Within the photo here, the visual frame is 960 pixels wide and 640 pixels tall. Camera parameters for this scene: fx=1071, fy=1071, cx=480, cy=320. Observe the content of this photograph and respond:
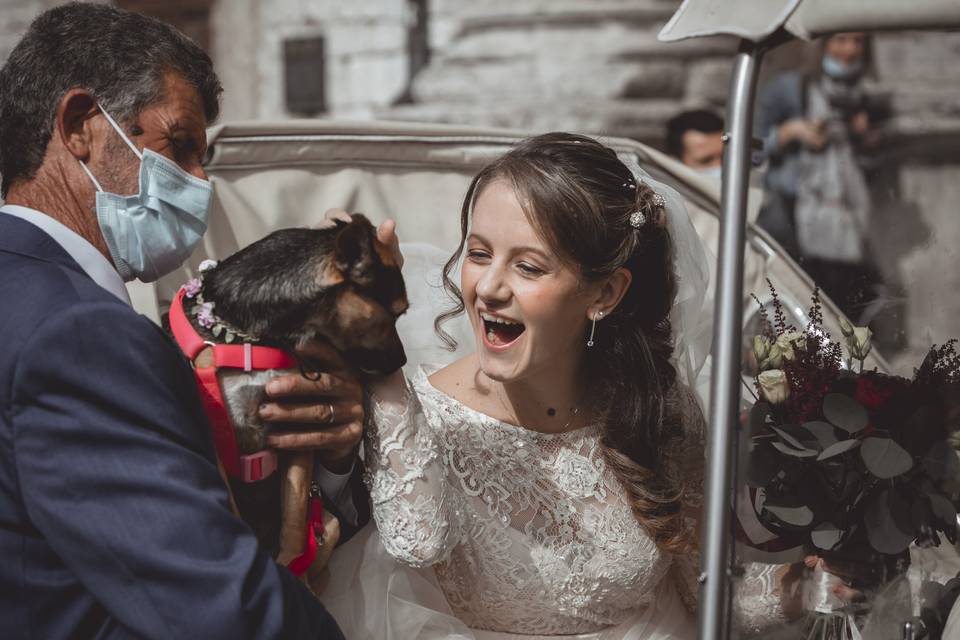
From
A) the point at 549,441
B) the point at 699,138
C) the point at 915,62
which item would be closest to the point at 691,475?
the point at 549,441

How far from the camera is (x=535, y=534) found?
2.91 m

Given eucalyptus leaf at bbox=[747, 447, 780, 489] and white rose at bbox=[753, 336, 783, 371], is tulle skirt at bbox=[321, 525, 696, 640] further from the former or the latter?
white rose at bbox=[753, 336, 783, 371]

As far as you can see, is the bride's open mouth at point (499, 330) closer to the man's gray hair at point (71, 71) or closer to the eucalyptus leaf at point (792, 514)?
the eucalyptus leaf at point (792, 514)

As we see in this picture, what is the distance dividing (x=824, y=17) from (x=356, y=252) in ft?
3.46

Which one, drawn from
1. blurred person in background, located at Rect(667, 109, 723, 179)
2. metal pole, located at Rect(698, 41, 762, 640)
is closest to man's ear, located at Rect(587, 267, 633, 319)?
metal pole, located at Rect(698, 41, 762, 640)

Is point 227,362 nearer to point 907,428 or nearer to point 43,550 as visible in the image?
point 43,550

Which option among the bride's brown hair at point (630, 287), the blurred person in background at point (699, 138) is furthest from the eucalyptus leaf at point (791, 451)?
the blurred person in background at point (699, 138)

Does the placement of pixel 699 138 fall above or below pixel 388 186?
below

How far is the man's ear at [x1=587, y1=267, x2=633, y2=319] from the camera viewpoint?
2887mm

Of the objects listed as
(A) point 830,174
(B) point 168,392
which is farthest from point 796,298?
(A) point 830,174

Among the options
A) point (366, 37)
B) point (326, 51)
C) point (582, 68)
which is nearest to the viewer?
point (582, 68)

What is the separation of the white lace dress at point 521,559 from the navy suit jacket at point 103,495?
0.93 metres

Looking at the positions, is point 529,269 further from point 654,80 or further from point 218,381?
point 654,80

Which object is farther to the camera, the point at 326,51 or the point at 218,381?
the point at 326,51
